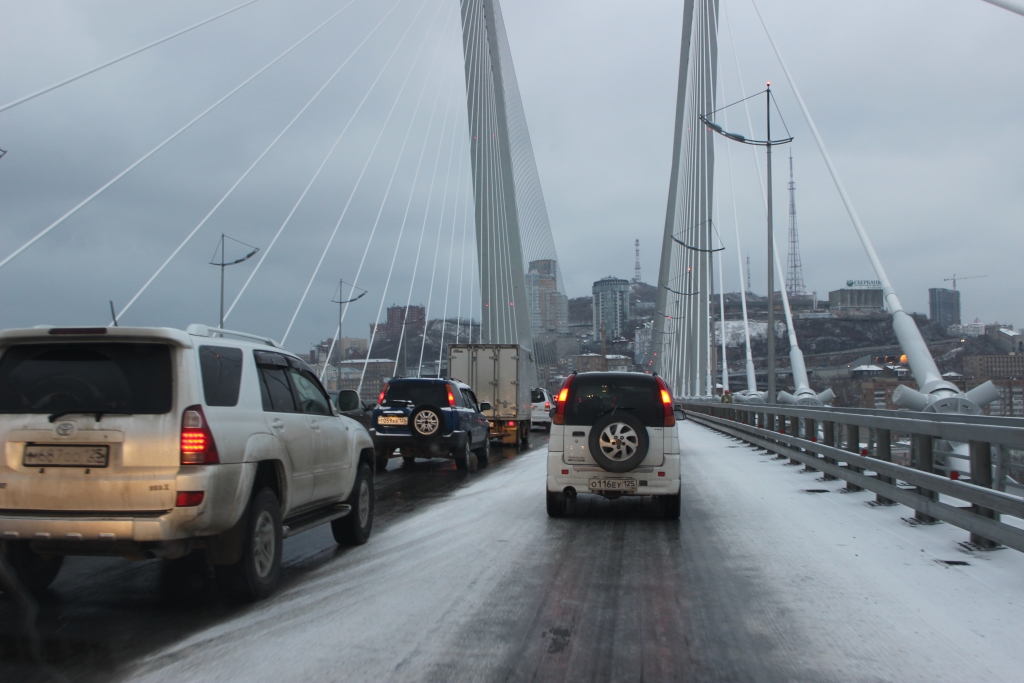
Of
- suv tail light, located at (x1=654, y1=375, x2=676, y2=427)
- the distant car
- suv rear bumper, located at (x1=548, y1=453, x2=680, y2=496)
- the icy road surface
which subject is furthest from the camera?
the distant car

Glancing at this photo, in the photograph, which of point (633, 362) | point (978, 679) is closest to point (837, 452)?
point (978, 679)

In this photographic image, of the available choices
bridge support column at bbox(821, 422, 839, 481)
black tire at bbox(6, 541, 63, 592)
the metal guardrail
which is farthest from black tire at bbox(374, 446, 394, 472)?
black tire at bbox(6, 541, 63, 592)

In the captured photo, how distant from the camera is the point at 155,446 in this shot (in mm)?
5047

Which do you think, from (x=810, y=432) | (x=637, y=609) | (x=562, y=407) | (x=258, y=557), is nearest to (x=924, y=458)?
(x=562, y=407)

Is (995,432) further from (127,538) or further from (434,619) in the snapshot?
(127,538)

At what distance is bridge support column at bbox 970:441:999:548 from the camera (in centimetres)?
650

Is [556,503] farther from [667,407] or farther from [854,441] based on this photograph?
[854,441]

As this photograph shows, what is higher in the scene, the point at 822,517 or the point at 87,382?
the point at 87,382

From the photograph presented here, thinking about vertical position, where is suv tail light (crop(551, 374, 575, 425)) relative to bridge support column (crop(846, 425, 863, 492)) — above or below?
above

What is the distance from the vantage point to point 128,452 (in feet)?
16.5

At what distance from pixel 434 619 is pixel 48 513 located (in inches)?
90.0

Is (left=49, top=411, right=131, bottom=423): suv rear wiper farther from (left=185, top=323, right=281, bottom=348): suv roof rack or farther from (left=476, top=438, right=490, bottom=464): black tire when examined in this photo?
(left=476, top=438, right=490, bottom=464): black tire

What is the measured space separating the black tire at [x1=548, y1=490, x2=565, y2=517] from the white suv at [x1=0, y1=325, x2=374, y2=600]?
4.08 m

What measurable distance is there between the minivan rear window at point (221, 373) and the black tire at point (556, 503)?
4.35 meters
